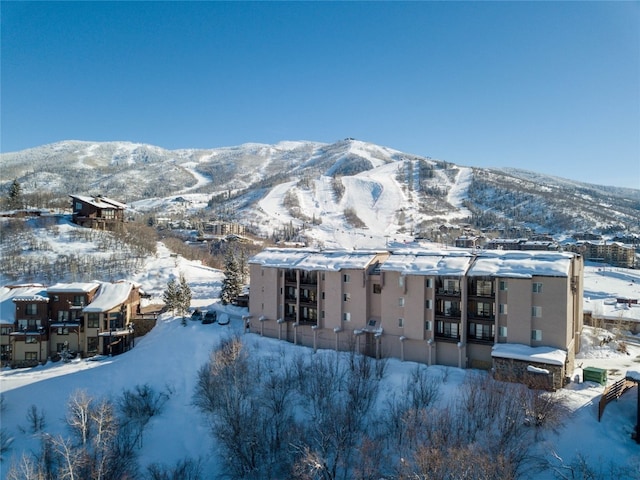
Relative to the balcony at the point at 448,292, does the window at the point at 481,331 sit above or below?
below

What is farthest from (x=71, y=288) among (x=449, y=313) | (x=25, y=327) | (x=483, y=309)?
(x=483, y=309)

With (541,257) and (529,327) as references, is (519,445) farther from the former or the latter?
(541,257)

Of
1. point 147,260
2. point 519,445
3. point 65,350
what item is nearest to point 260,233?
point 147,260

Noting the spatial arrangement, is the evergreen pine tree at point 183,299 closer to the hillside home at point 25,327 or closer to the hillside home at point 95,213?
the hillside home at point 25,327

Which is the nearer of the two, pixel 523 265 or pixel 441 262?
pixel 523 265

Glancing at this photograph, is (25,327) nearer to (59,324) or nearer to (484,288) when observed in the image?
(59,324)

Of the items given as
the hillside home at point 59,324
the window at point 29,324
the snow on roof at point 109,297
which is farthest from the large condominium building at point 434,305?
the window at point 29,324
